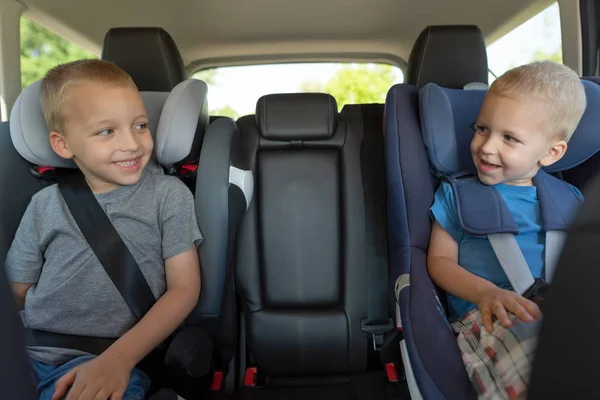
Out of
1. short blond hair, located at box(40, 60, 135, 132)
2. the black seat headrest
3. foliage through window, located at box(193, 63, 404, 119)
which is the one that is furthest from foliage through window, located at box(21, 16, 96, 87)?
short blond hair, located at box(40, 60, 135, 132)

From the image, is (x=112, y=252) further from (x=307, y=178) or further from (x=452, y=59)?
(x=452, y=59)

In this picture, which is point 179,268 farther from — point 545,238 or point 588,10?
point 588,10

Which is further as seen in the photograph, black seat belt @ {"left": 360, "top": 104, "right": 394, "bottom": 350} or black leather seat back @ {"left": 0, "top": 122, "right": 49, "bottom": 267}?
black seat belt @ {"left": 360, "top": 104, "right": 394, "bottom": 350}

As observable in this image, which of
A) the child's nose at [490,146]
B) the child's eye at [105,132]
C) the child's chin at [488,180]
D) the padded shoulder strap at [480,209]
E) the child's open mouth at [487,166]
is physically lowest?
the padded shoulder strap at [480,209]

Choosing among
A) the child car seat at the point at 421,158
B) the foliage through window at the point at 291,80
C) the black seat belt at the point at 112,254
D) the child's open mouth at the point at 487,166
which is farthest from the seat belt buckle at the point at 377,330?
the foliage through window at the point at 291,80

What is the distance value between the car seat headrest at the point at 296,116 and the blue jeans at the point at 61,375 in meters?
1.01

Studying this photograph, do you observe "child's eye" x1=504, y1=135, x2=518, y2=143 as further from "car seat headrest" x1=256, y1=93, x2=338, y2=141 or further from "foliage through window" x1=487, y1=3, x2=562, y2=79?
"foliage through window" x1=487, y1=3, x2=562, y2=79

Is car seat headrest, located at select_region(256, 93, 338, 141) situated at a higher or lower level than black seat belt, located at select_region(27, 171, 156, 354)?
higher

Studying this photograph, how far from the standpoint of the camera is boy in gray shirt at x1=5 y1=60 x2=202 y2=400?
4.37 feet

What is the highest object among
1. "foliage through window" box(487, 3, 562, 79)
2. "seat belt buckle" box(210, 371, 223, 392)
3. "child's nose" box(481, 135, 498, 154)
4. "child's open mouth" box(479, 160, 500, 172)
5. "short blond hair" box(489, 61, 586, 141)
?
"foliage through window" box(487, 3, 562, 79)

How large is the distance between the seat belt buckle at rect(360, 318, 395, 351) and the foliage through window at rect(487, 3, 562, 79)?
1.27 m

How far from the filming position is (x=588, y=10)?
218 cm

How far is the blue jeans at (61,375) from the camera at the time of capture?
46.9 inches

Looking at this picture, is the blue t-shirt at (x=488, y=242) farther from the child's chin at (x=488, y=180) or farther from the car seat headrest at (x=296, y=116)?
the car seat headrest at (x=296, y=116)
